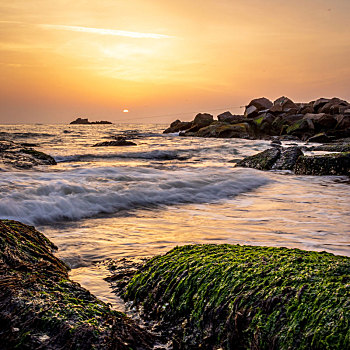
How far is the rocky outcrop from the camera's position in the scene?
33.7ft

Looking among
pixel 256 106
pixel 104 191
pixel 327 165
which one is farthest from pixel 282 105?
pixel 104 191

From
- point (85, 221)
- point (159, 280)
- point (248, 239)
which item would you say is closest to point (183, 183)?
point (85, 221)

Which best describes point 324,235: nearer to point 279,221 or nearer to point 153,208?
point 279,221

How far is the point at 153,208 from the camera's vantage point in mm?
6570

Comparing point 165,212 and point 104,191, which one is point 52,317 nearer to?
point 165,212

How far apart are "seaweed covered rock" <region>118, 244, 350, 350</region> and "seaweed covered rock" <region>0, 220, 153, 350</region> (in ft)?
1.02

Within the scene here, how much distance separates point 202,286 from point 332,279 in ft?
2.40

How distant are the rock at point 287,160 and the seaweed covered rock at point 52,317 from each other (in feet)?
31.9

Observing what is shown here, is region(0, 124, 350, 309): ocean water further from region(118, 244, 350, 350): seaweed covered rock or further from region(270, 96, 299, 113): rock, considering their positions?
region(270, 96, 299, 113): rock

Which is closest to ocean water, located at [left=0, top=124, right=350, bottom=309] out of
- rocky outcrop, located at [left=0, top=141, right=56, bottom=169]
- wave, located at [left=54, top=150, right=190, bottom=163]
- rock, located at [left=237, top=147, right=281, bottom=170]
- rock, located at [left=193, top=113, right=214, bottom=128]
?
rocky outcrop, located at [left=0, top=141, right=56, bottom=169]

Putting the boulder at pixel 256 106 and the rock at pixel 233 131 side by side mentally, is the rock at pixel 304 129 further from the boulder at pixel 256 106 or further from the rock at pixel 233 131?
the boulder at pixel 256 106

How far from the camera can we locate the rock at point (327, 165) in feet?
31.6

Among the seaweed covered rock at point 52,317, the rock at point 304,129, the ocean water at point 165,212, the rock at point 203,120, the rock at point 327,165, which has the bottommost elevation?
the ocean water at point 165,212

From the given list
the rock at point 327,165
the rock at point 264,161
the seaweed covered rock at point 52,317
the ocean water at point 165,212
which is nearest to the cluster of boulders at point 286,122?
the rock at point 264,161
